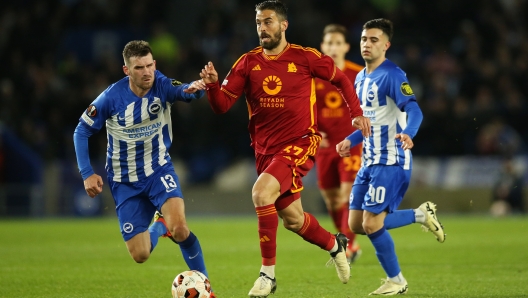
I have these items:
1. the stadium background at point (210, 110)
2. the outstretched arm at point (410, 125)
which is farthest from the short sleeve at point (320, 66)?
the stadium background at point (210, 110)

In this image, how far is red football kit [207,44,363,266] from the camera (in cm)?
664

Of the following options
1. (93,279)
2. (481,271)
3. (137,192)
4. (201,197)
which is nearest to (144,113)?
(137,192)

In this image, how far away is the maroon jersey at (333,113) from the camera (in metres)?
9.46

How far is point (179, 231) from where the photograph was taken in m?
6.40

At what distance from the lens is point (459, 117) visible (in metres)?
17.4

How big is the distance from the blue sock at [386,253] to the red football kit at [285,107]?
1.33ft

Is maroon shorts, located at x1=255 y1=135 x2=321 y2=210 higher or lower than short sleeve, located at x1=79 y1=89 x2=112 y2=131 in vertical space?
lower

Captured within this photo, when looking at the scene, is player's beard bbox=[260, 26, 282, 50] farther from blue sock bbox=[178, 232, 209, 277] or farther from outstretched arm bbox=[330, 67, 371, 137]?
blue sock bbox=[178, 232, 209, 277]

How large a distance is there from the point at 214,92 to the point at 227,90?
28 centimetres

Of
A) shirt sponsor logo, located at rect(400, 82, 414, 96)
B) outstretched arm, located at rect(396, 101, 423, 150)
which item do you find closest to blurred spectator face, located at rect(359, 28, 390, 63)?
shirt sponsor logo, located at rect(400, 82, 414, 96)

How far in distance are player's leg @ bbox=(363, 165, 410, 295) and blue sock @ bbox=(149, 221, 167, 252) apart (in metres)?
1.76

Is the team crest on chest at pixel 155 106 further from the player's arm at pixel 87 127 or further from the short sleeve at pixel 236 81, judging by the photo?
the short sleeve at pixel 236 81

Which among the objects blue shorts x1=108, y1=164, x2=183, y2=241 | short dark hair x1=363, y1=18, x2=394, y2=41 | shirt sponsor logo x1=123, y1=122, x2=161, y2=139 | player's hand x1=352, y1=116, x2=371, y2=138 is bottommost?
blue shorts x1=108, y1=164, x2=183, y2=241

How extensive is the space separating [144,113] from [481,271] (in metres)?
3.89
